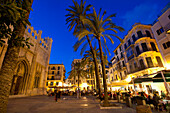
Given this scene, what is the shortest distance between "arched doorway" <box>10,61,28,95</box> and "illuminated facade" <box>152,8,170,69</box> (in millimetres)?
30867

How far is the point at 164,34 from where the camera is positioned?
17.5 metres

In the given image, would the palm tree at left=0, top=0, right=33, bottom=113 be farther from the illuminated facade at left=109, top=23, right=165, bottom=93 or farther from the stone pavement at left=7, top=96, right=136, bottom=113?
the illuminated facade at left=109, top=23, right=165, bottom=93

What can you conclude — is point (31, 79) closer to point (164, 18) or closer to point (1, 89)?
point (1, 89)

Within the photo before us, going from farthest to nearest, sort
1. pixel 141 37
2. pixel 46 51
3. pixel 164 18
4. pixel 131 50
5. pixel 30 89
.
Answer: pixel 46 51 → pixel 131 50 → pixel 141 37 → pixel 30 89 → pixel 164 18

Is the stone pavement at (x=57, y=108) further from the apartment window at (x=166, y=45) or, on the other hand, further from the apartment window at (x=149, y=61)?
the apartment window at (x=149, y=61)

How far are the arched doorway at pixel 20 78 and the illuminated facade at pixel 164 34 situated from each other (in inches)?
1215

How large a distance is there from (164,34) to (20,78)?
108 feet

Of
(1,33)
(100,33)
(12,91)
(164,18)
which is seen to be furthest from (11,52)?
(164,18)

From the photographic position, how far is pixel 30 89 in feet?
69.1

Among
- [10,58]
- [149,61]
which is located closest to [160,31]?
[149,61]

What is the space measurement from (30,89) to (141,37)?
3165cm

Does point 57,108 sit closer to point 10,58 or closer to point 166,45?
point 10,58

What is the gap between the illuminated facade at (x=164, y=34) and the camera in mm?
16667

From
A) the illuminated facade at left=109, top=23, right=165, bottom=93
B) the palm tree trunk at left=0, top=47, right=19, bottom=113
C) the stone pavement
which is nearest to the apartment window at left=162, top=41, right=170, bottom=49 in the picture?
the illuminated facade at left=109, top=23, right=165, bottom=93
